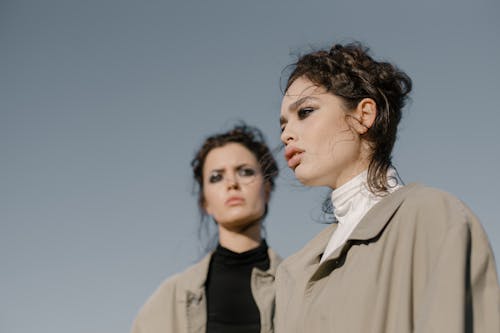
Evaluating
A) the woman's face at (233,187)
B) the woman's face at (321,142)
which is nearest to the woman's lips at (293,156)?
the woman's face at (321,142)

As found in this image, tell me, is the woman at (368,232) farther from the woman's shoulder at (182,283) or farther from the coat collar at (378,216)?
the woman's shoulder at (182,283)

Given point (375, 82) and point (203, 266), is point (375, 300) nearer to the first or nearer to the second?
point (375, 82)

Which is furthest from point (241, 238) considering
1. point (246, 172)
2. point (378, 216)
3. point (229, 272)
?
point (378, 216)

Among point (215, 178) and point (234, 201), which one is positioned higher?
point (215, 178)

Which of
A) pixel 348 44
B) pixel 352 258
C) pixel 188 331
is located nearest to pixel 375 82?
pixel 348 44

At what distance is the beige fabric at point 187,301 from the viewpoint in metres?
4.69

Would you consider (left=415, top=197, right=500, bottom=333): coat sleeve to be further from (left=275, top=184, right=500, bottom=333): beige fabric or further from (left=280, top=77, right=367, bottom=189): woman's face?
(left=280, top=77, right=367, bottom=189): woman's face

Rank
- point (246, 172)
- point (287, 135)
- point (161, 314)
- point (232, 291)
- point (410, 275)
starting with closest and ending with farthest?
point (410, 275)
point (287, 135)
point (232, 291)
point (161, 314)
point (246, 172)

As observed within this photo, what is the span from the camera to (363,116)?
2.98 m

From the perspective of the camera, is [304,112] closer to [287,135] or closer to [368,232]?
[287,135]

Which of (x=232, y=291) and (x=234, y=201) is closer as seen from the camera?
(x=232, y=291)

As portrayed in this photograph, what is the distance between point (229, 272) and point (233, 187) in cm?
61

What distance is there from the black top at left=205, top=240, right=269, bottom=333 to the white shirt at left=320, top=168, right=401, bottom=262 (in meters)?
1.79

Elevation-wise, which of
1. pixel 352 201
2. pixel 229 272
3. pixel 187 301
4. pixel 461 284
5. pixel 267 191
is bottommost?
pixel 187 301
